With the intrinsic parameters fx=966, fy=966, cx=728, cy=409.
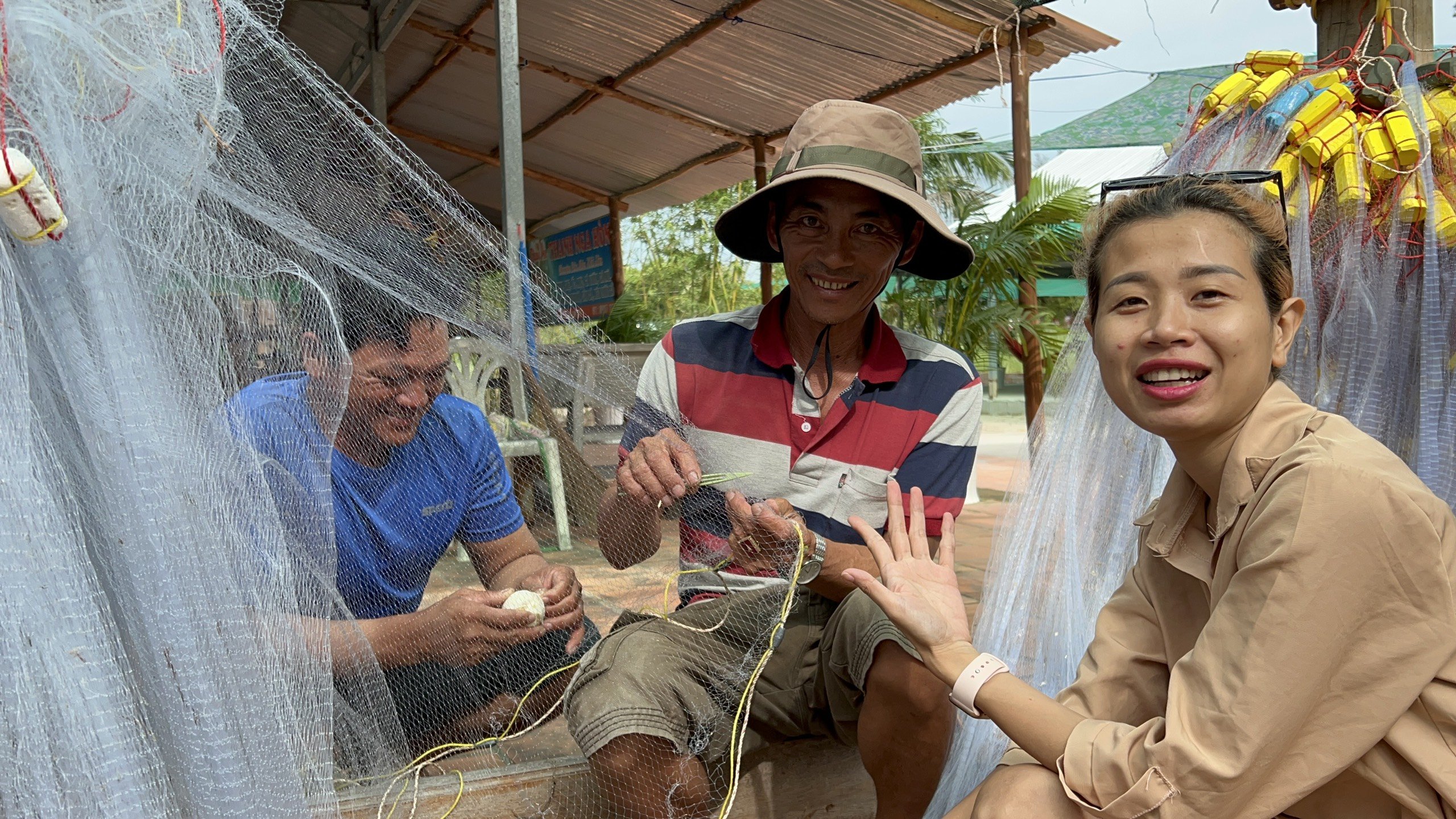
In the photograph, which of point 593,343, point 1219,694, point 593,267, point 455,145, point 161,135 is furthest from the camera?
point 593,267

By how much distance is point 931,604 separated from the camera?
1446 millimetres

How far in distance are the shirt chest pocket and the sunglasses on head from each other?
0.71 metres

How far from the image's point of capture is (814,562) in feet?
5.86

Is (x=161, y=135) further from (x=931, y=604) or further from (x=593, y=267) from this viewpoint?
(x=593, y=267)

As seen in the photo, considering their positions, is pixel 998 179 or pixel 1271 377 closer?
pixel 1271 377

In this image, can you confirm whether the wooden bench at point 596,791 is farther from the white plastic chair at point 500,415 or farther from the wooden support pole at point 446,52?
the wooden support pole at point 446,52

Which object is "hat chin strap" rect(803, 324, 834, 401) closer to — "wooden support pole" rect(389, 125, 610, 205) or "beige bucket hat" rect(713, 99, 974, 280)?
"beige bucket hat" rect(713, 99, 974, 280)

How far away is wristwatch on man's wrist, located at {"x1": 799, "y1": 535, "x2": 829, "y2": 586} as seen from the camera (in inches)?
69.8

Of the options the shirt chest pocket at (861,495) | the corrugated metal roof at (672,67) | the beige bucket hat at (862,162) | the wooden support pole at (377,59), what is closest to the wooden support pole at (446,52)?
the corrugated metal roof at (672,67)

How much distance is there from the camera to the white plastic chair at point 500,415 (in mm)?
1982

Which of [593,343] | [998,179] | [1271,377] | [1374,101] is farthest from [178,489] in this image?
[998,179]

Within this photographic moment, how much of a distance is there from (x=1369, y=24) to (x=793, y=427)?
1567 mm

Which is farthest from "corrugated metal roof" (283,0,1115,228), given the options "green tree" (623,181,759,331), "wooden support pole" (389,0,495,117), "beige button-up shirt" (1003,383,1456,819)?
"green tree" (623,181,759,331)

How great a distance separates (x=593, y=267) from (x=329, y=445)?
10309mm
